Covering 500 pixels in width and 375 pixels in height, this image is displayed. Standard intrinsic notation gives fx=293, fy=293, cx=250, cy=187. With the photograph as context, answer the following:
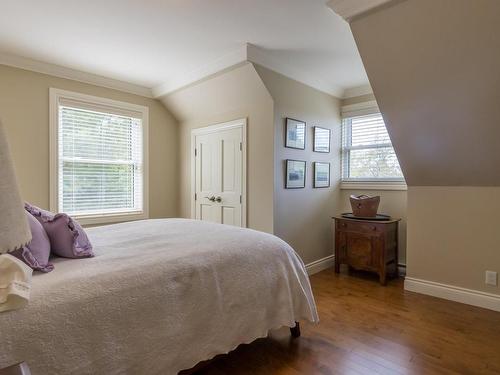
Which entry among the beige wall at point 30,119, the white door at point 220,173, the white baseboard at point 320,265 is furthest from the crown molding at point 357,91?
the beige wall at point 30,119

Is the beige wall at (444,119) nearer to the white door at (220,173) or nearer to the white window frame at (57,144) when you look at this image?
the white door at (220,173)

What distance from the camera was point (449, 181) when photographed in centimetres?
283

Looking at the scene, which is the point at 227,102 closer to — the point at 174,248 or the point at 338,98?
the point at 338,98

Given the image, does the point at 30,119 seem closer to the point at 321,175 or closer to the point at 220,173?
the point at 220,173

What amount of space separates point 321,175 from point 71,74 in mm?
3188

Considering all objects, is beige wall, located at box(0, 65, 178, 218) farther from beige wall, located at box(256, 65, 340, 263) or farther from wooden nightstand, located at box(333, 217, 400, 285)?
wooden nightstand, located at box(333, 217, 400, 285)

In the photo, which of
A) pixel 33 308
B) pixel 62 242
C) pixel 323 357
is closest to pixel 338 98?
pixel 323 357

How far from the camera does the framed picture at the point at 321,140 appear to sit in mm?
3705

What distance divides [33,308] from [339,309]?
2.32 meters

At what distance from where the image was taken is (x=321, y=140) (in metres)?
3.80

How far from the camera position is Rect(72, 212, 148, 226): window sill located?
11.2ft

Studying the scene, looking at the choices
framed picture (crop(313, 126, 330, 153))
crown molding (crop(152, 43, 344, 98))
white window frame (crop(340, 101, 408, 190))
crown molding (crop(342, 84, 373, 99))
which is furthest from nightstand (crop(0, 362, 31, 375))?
crown molding (crop(342, 84, 373, 99))

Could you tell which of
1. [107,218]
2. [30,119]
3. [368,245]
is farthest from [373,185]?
[30,119]

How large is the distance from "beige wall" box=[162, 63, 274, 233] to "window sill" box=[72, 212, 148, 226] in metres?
1.56
